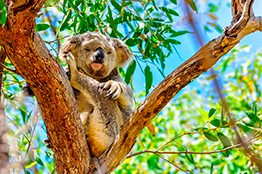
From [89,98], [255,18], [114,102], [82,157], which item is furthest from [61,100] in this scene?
[255,18]

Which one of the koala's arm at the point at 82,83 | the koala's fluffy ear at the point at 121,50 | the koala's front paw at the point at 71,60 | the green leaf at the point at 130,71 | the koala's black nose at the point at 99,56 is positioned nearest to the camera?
the koala's front paw at the point at 71,60

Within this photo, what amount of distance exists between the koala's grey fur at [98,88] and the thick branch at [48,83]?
30 cm

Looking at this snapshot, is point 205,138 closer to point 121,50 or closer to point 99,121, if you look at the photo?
point 121,50

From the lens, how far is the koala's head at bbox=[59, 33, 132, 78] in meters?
2.46

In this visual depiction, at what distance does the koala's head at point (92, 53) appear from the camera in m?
2.46

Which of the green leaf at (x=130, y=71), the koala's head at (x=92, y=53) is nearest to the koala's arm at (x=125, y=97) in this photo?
the green leaf at (x=130, y=71)

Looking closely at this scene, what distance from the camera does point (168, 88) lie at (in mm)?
1589

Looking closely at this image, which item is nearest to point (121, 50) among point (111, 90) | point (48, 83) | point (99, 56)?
point (99, 56)

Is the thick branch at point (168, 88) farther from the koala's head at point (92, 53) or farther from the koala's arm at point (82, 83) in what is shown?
the koala's head at point (92, 53)

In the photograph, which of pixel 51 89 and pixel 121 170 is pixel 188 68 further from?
pixel 121 170

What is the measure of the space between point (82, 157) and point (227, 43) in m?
1.11

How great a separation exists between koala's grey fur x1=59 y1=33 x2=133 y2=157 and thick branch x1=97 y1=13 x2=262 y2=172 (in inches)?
9.9

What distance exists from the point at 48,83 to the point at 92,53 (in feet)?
3.17

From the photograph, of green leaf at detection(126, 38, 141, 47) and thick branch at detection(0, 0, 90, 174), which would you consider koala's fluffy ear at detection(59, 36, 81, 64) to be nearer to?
green leaf at detection(126, 38, 141, 47)
